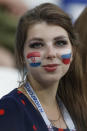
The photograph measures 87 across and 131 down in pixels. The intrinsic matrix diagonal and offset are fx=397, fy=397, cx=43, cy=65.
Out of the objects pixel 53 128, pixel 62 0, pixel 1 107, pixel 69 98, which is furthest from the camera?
pixel 62 0

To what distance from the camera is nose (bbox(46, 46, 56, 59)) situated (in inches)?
77.7

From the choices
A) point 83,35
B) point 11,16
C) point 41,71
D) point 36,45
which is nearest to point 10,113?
point 41,71

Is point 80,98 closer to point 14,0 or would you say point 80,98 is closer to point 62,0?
point 62,0

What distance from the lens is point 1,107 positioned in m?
1.89

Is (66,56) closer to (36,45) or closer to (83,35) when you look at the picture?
(36,45)

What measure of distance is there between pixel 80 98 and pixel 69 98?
0.08 m

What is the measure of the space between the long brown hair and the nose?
0.46ft

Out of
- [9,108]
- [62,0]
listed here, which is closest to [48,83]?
[9,108]

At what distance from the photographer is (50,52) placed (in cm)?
198

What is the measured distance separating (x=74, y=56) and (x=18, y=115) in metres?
0.56

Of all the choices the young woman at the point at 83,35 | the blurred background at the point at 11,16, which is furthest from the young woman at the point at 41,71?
the blurred background at the point at 11,16

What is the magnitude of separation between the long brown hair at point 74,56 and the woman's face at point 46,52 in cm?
5

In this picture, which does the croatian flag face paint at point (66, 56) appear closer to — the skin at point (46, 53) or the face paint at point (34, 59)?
the skin at point (46, 53)

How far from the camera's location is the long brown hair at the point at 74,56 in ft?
6.88
